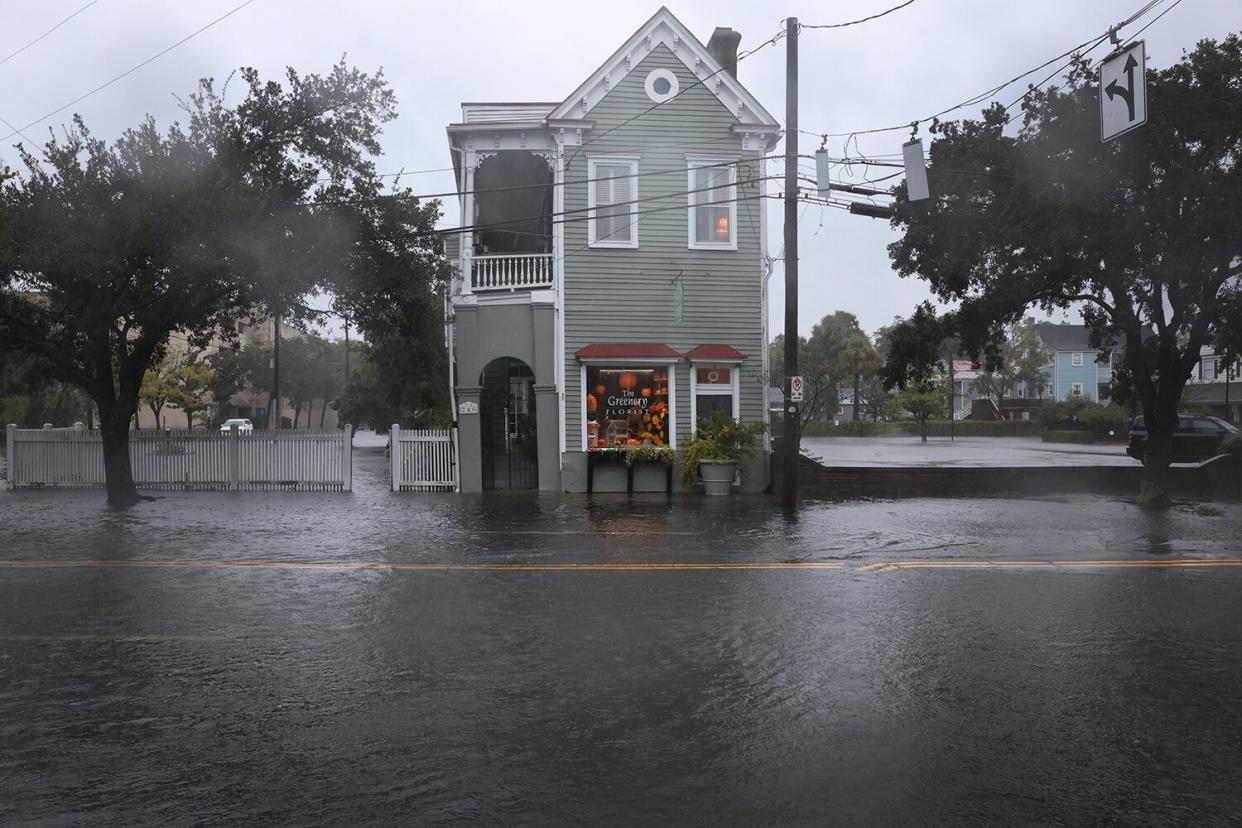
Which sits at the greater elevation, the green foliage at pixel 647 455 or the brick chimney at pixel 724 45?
the brick chimney at pixel 724 45

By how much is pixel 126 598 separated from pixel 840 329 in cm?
6875

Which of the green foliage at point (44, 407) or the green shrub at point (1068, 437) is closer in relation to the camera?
the green foliage at point (44, 407)

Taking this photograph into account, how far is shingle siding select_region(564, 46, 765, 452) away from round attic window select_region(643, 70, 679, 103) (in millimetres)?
131

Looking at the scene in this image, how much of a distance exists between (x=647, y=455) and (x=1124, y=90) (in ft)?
39.8

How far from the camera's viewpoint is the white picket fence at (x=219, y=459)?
2231cm

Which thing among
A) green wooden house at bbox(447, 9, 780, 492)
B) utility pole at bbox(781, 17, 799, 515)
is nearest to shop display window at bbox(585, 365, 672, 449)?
green wooden house at bbox(447, 9, 780, 492)

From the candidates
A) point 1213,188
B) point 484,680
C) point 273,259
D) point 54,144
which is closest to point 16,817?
point 484,680

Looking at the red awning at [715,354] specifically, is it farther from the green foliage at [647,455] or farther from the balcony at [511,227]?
the balcony at [511,227]

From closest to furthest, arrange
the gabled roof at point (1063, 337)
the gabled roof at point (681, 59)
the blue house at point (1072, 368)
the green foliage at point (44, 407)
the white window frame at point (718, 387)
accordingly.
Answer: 1. the gabled roof at point (681, 59)
2. the white window frame at point (718, 387)
3. the green foliage at point (44, 407)
4. the blue house at point (1072, 368)
5. the gabled roof at point (1063, 337)

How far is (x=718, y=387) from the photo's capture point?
72.9 feet

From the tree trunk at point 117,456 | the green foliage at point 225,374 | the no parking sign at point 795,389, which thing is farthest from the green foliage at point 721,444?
the green foliage at point 225,374

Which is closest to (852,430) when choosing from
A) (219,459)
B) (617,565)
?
(219,459)

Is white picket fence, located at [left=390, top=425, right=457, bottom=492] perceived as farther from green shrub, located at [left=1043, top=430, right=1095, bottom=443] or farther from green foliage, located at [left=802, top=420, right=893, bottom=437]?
green foliage, located at [left=802, top=420, right=893, bottom=437]

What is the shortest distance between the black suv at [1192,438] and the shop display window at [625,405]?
65.4 feet
